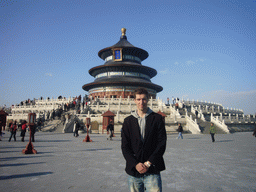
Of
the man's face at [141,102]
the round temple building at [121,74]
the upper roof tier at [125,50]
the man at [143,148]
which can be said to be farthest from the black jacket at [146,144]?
the upper roof tier at [125,50]

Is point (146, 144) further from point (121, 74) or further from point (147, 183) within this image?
point (121, 74)

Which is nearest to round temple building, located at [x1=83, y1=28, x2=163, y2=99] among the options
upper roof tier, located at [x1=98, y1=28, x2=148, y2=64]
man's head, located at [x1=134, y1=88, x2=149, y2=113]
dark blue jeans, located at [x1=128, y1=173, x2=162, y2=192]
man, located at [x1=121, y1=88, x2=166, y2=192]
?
upper roof tier, located at [x1=98, y1=28, x2=148, y2=64]

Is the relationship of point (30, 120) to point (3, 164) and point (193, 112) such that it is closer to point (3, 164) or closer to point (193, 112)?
point (3, 164)

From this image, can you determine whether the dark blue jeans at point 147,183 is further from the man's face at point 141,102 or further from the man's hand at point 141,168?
the man's face at point 141,102

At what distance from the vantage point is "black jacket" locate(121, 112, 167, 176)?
2461 millimetres

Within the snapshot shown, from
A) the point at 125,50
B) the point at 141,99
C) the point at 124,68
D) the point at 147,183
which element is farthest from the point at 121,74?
the point at 147,183

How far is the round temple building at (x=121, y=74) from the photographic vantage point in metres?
42.2

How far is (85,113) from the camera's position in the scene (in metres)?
25.4

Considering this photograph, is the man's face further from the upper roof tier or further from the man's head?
the upper roof tier

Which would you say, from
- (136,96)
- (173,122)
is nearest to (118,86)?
(173,122)

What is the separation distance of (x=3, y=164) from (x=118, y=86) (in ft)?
120

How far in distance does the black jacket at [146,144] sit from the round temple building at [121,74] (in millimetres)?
38340

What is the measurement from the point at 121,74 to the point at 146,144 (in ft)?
141

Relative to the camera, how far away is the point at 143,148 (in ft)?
8.29
